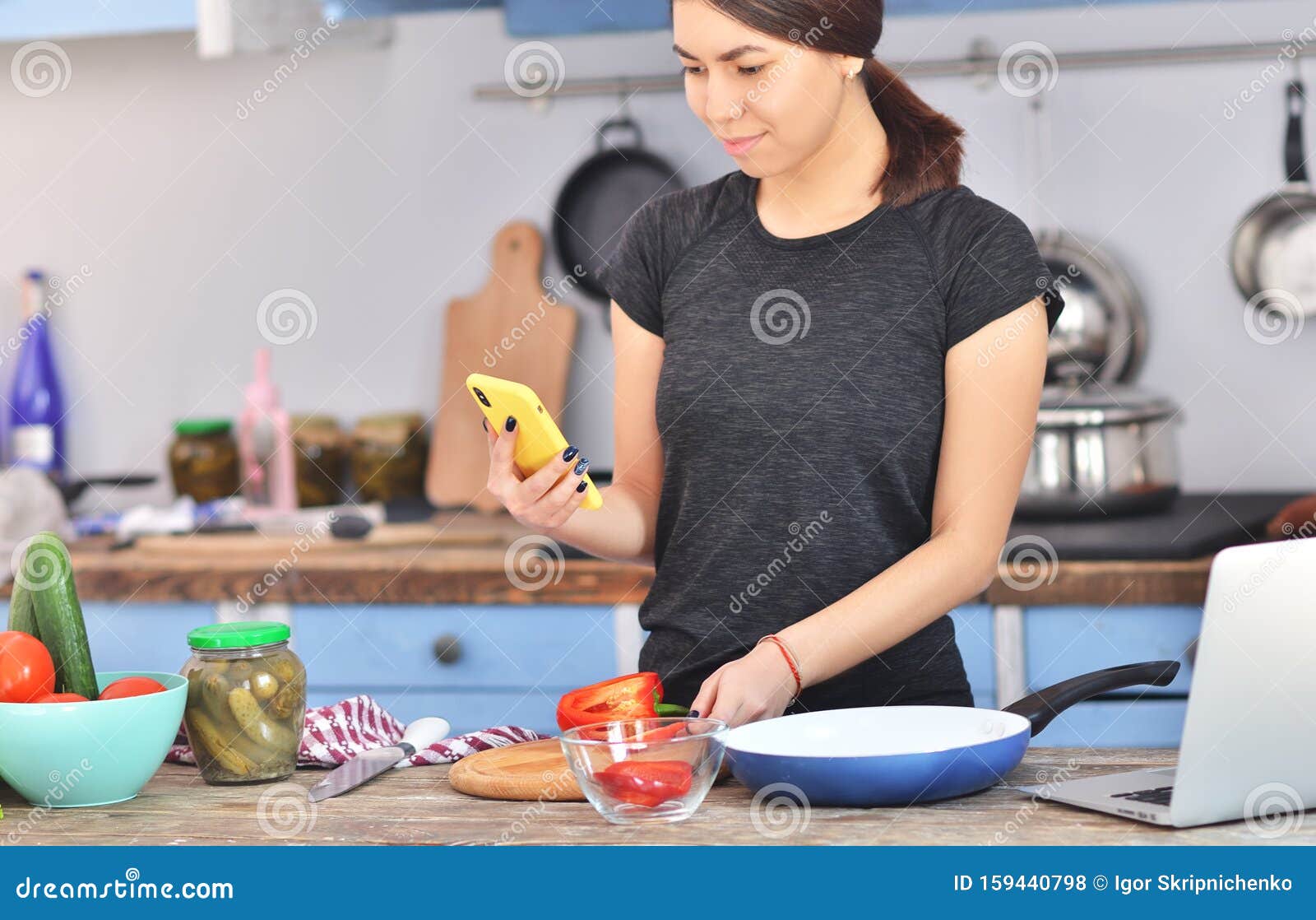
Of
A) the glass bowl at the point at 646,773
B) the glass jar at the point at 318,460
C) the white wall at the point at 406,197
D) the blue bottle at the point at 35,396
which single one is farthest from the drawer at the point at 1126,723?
the blue bottle at the point at 35,396

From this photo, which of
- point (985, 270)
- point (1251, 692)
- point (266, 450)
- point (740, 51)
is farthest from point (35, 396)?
point (1251, 692)

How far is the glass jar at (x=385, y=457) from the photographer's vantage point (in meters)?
2.62

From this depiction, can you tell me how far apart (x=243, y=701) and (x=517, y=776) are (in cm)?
21

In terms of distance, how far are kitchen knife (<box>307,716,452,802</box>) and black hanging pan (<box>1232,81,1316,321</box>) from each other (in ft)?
5.88

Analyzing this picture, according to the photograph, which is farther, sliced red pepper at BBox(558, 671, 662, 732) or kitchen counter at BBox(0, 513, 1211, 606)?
kitchen counter at BBox(0, 513, 1211, 606)

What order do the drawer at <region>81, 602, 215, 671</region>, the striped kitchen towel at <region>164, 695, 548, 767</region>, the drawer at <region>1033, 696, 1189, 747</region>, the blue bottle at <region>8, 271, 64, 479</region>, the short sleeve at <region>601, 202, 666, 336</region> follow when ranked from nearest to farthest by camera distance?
the striped kitchen towel at <region>164, 695, 548, 767</region>
the short sleeve at <region>601, 202, 666, 336</region>
the drawer at <region>1033, 696, 1189, 747</region>
the drawer at <region>81, 602, 215, 671</region>
the blue bottle at <region>8, 271, 64, 479</region>

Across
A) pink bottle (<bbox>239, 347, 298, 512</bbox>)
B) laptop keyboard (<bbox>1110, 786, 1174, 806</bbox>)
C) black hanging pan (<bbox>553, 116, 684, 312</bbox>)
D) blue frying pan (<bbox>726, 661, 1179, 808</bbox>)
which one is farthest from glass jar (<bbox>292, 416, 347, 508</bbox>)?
laptop keyboard (<bbox>1110, 786, 1174, 806</bbox>)

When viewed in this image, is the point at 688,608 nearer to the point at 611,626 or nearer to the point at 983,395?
the point at 983,395

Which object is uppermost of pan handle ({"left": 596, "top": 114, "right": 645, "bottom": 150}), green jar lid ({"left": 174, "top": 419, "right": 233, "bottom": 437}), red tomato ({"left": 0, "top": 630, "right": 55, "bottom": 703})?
pan handle ({"left": 596, "top": 114, "right": 645, "bottom": 150})

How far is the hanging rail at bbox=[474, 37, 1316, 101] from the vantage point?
2.37 meters

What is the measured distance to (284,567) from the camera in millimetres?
2125

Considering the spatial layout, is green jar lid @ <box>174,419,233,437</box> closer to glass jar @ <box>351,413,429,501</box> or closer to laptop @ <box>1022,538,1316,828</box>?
glass jar @ <box>351,413,429,501</box>

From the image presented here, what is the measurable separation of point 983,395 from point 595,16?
1485 millimetres
